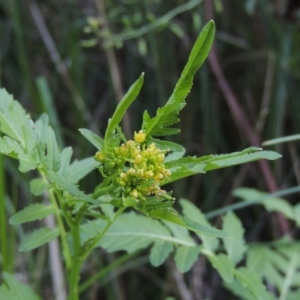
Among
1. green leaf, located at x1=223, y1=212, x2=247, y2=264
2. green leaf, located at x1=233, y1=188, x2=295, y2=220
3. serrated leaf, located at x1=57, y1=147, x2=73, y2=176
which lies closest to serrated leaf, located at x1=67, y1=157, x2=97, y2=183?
serrated leaf, located at x1=57, y1=147, x2=73, y2=176

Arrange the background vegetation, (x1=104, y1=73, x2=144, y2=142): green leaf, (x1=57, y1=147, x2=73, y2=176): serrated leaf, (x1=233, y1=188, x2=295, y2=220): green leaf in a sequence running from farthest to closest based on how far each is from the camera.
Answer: the background vegetation, (x1=233, y1=188, x2=295, y2=220): green leaf, (x1=57, y1=147, x2=73, y2=176): serrated leaf, (x1=104, y1=73, x2=144, y2=142): green leaf

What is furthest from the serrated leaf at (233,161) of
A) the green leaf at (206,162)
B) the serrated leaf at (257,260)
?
the serrated leaf at (257,260)

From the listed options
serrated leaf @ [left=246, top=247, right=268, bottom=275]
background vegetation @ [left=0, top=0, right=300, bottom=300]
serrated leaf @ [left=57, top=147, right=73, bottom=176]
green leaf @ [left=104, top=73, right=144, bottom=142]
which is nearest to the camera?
green leaf @ [left=104, top=73, right=144, bottom=142]

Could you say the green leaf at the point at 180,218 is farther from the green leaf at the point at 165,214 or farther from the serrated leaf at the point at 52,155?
the serrated leaf at the point at 52,155

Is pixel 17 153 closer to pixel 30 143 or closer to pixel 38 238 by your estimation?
pixel 30 143

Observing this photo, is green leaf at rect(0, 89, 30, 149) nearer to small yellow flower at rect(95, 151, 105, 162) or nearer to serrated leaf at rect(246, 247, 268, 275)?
small yellow flower at rect(95, 151, 105, 162)

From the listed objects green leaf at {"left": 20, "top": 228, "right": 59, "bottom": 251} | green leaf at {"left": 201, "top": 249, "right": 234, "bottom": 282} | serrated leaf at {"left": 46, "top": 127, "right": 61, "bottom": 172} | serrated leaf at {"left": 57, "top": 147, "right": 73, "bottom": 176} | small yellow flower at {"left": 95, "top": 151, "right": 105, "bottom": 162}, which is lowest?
green leaf at {"left": 201, "top": 249, "right": 234, "bottom": 282}

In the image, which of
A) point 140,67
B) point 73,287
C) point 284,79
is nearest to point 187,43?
point 140,67
